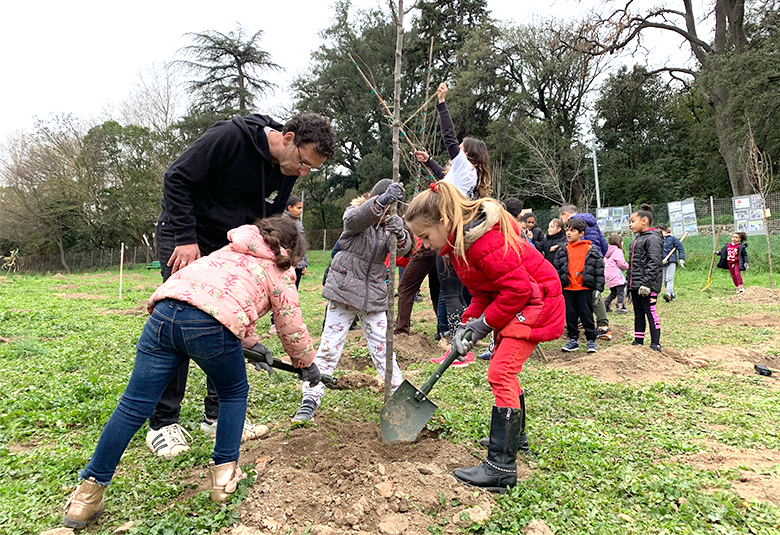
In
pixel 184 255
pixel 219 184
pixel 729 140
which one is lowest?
pixel 184 255

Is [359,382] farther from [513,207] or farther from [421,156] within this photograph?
[513,207]

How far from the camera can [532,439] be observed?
10.5 ft

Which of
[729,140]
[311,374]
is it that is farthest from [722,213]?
[311,374]

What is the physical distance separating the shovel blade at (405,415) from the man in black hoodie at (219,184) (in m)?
0.90

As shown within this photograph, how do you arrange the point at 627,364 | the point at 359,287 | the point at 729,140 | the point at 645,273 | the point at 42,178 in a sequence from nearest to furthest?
the point at 359,287
the point at 627,364
the point at 645,273
the point at 729,140
the point at 42,178

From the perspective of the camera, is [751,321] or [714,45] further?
[714,45]

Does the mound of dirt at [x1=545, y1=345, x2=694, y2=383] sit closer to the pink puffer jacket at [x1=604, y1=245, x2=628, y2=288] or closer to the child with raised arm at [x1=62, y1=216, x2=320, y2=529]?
the child with raised arm at [x1=62, y1=216, x2=320, y2=529]

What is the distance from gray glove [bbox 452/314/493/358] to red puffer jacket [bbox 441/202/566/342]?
0.10 metres

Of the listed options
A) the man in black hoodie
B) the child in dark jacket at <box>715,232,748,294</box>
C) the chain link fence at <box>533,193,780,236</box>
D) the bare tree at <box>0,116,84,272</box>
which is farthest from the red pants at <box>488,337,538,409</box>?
the bare tree at <box>0,116,84,272</box>

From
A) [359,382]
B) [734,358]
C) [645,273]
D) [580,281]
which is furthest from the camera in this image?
[580,281]

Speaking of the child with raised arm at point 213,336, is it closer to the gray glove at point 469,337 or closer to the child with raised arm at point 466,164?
the gray glove at point 469,337

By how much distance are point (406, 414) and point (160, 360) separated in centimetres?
152

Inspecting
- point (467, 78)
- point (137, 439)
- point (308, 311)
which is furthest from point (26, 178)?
point (137, 439)

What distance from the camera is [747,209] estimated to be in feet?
53.0
